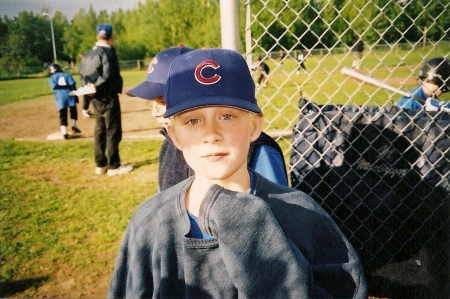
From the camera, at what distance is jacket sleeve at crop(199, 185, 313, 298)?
3.25ft

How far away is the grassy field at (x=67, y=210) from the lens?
310 centimetres

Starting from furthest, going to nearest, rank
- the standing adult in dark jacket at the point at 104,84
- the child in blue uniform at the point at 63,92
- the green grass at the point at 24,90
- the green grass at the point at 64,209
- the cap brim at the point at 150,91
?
the green grass at the point at 24,90 < the child in blue uniform at the point at 63,92 < the standing adult in dark jacket at the point at 104,84 < the green grass at the point at 64,209 < the cap brim at the point at 150,91

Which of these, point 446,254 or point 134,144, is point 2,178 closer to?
point 134,144

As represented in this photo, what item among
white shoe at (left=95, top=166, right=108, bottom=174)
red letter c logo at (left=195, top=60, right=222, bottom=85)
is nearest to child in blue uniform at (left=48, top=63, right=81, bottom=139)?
white shoe at (left=95, top=166, right=108, bottom=174)

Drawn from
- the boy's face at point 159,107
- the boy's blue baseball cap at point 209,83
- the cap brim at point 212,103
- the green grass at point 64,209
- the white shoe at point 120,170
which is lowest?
the green grass at point 64,209

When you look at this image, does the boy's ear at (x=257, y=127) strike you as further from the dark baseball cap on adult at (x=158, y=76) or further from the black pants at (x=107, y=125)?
the black pants at (x=107, y=125)

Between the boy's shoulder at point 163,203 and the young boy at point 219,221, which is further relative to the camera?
the boy's shoulder at point 163,203

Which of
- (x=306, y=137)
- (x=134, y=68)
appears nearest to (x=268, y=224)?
(x=306, y=137)

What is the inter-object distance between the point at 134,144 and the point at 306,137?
590 centimetres

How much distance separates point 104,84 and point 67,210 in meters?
1.98

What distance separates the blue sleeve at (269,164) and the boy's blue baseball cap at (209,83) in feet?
1.50

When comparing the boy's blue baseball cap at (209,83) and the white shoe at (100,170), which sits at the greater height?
the boy's blue baseball cap at (209,83)

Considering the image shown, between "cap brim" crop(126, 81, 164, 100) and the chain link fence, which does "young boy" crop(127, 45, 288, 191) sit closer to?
"cap brim" crop(126, 81, 164, 100)

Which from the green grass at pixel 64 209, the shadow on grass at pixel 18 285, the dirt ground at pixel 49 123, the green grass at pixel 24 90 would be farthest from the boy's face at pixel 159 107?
the green grass at pixel 24 90
